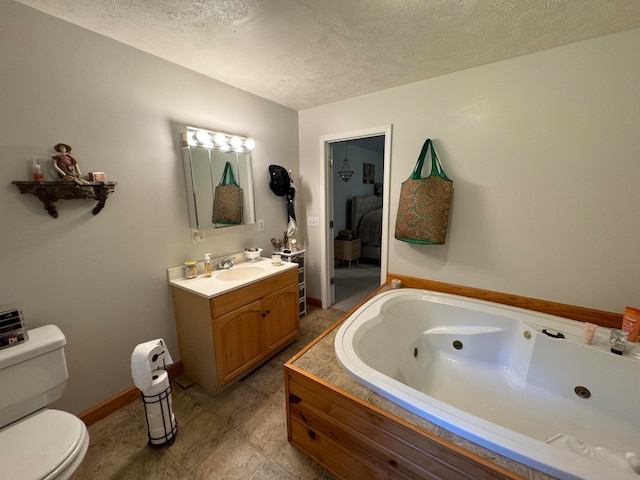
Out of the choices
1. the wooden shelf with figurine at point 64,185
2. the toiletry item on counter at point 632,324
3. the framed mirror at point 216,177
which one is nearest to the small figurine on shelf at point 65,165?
the wooden shelf with figurine at point 64,185

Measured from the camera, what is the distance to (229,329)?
5.94ft

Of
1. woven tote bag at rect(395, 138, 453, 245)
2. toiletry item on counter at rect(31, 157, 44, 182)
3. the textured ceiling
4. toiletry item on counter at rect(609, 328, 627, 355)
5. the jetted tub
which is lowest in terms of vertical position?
the jetted tub

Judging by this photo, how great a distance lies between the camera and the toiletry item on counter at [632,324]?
1444 millimetres

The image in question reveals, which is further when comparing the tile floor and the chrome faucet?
the chrome faucet

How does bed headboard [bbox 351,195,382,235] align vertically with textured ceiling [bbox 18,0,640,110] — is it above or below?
below

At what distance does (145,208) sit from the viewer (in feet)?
5.72

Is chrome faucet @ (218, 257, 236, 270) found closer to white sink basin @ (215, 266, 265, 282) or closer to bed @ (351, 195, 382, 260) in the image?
white sink basin @ (215, 266, 265, 282)

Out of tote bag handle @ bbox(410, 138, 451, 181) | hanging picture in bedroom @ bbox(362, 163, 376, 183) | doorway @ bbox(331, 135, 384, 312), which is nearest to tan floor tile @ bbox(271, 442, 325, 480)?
tote bag handle @ bbox(410, 138, 451, 181)

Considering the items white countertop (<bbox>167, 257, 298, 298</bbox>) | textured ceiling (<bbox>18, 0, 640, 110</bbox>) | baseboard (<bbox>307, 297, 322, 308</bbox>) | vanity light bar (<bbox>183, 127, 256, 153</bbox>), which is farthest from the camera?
baseboard (<bbox>307, 297, 322, 308</bbox>)

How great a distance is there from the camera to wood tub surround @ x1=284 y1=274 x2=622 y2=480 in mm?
904

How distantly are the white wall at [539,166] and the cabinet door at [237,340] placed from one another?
1503mm

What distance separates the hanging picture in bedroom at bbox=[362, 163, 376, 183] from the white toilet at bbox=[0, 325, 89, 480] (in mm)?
5148

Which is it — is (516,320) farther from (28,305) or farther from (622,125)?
(28,305)

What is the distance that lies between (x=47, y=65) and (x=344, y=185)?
13.5ft
